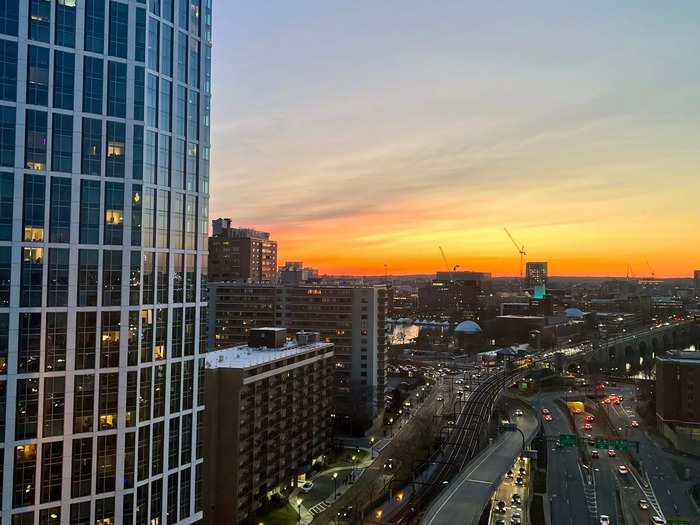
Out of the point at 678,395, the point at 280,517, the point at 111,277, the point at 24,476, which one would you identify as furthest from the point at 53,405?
the point at 678,395

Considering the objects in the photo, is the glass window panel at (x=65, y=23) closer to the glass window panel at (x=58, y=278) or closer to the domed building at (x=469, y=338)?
the glass window panel at (x=58, y=278)

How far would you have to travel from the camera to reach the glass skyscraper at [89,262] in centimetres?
3194

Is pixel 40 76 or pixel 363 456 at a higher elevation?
pixel 40 76

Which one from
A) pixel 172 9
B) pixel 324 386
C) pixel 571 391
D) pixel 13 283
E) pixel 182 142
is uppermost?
pixel 172 9

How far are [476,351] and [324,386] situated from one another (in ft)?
391

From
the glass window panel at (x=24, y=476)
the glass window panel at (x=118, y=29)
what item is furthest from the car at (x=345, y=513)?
the glass window panel at (x=118, y=29)

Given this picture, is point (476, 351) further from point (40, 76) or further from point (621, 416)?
point (40, 76)

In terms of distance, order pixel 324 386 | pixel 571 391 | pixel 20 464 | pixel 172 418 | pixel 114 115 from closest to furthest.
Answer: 1. pixel 20 464
2. pixel 114 115
3. pixel 172 418
4. pixel 324 386
5. pixel 571 391

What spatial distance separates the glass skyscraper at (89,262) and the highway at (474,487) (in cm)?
2252

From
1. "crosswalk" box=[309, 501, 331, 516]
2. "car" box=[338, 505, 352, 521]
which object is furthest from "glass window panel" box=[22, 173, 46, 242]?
"car" box=[338, 505, 352, 521]

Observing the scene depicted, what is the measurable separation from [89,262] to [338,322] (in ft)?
200

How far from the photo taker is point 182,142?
39.2 m

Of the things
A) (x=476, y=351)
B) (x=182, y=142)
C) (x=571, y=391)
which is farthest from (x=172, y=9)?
(x=476, y=351)

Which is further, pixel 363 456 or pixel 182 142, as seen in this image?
pixel 363 456
